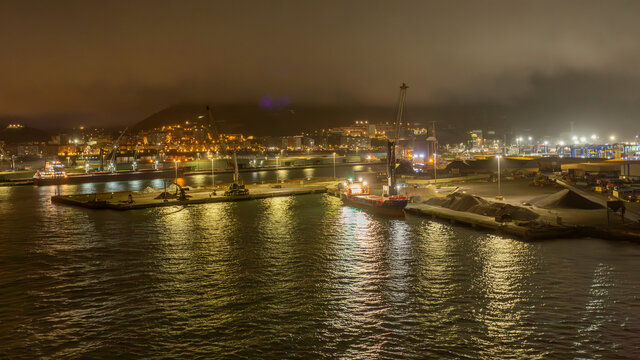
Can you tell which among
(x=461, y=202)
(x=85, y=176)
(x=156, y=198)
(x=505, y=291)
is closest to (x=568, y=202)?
(x=461, y=202)

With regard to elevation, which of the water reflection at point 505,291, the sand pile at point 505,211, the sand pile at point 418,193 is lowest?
the water reflection at point 505,291

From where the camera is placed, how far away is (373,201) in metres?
29.6

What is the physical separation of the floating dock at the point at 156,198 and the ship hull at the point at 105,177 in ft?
90.4

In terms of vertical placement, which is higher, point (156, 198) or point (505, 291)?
point (156, 198)

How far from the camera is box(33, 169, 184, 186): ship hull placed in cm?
6144

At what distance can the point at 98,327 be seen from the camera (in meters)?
11.0

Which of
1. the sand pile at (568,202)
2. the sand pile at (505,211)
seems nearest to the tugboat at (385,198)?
the sand pile at (505,211)

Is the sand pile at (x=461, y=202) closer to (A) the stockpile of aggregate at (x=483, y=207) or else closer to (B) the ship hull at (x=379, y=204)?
(A) the stockpile of aggregate at (x=483, y=207)

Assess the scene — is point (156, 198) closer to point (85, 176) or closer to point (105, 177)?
point (85, 176)

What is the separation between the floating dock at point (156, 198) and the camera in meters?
32.6

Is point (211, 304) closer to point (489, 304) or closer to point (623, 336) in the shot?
point (489, 304)

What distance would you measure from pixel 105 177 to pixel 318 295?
6453 centimetres

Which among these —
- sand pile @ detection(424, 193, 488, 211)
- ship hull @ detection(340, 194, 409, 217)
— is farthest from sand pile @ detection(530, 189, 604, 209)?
ship hull @ detection(340, 194, 409, 217)

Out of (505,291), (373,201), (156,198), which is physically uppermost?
(156,198)
